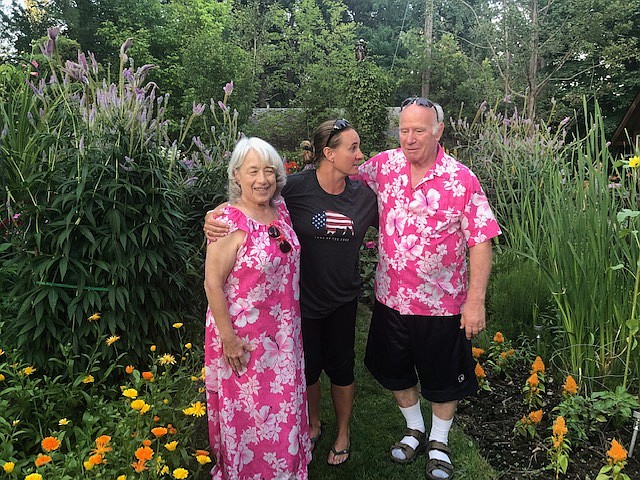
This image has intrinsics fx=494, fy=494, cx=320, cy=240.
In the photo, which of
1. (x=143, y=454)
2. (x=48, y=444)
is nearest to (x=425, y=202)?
(x=143, y=454)

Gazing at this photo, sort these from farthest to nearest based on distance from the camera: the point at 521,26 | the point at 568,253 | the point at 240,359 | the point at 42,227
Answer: the point at 521,26
the point at 568,253
the point at 42,227
the point at 240,359

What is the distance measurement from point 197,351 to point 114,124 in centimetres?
122

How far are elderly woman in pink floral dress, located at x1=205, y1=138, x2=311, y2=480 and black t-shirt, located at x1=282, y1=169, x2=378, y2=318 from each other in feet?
0.55

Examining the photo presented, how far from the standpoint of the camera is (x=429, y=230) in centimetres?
217

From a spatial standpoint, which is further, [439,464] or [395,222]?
[439,464]

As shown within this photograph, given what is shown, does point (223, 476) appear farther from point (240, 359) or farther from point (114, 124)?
point (114, 124)

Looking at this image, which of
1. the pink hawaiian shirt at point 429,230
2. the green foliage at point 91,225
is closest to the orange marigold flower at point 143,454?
the green foliage at point 91,225

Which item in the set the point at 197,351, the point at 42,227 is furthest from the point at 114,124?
the point at 197,351

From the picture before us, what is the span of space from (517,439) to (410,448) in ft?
1.79

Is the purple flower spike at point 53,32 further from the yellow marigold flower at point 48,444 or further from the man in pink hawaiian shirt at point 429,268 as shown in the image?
the yellow marigold flower at point 48,444

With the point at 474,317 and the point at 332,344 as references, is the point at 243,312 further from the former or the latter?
the point at 474,317

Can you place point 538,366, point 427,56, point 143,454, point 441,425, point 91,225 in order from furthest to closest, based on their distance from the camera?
point 427,56, point 538,366, point 441,425, point 91,225, point 143,454

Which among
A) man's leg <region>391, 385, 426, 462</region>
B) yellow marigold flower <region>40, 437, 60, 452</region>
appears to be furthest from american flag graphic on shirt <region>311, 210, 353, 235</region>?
yellow marigold flower <region>40, 437, 60, 452</region>

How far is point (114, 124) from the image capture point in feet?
7.94
